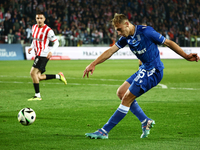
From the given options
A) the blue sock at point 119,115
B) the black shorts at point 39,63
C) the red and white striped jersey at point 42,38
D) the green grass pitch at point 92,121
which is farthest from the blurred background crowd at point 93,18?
the blue sock at point 119,115

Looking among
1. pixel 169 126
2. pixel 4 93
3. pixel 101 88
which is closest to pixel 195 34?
pixel 101 88

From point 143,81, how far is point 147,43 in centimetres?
51

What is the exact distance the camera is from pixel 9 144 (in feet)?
14.1

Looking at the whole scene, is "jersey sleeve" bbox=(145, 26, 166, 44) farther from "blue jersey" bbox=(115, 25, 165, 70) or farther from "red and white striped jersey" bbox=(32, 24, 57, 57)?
"red and white striped jersey" bbox=(32, 24, 57, 57)

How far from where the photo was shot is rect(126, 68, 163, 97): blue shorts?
15.1 feet

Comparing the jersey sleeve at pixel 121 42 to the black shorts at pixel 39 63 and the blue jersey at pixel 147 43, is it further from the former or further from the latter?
the black shorts at pixel 39 63

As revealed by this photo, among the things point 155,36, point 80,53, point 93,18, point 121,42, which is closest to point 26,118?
point 121,42

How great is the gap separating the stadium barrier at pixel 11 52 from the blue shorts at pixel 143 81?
2194 cm

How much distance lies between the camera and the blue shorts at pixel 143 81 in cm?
460

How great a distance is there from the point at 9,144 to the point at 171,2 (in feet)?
123

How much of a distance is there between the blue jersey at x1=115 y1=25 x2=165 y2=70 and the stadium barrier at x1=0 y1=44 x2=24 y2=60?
2192 cm

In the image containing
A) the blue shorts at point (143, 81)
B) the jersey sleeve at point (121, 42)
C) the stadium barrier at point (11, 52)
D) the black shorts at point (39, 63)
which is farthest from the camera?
the stadium barrier at point (11, 52)

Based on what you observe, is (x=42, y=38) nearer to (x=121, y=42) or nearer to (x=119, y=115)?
(x=121, y=42)

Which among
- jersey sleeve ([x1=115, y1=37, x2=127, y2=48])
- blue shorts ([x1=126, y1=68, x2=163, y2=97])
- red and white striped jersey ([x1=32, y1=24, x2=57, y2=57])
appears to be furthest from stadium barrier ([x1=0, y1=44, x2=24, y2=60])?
blue shorts ([x1=126, y1=68, x2=163, y2=97])
